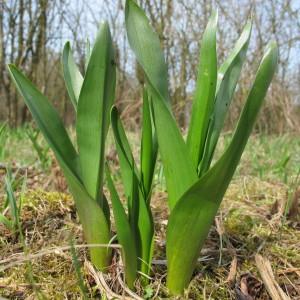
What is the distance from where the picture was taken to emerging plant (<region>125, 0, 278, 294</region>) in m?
0.58

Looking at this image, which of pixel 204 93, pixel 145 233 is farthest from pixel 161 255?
pixel 204 93

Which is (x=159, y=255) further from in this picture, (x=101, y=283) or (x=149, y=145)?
(x=149, y=145)

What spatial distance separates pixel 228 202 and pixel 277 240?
1.12ft

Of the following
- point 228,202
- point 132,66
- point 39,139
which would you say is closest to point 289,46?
point 132,66

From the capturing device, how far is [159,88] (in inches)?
24.9

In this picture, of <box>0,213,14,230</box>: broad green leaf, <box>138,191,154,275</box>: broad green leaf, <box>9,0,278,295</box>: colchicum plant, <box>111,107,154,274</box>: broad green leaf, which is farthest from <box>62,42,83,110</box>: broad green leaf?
<box>0,213,14,230</box>: broad green leaf

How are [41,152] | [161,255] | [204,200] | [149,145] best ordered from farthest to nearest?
1. [41,152]
2. [161,255]
3. [149,145]
4. [204,200]

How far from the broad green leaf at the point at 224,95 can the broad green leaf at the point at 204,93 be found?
0.01 meters

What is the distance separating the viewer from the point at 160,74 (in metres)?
0.63

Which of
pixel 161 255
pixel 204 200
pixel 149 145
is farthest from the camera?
pixel 161 255

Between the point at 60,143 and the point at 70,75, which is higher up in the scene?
the point at 70,75

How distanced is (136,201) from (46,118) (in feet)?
0.69

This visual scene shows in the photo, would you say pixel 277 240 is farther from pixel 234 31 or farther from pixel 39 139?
pixel 234 31

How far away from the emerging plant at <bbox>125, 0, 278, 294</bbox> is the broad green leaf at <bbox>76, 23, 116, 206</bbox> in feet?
0.19
